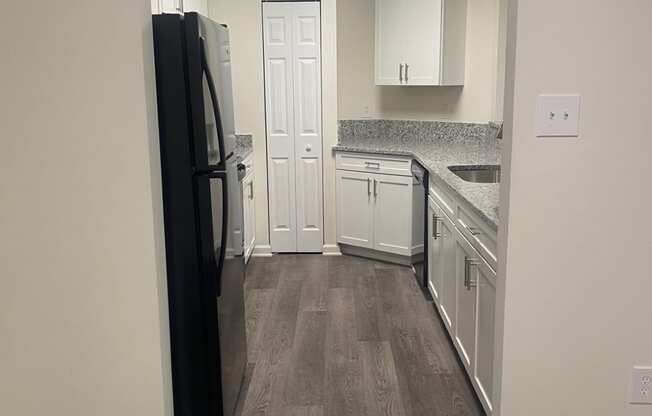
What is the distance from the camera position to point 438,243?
3.93 metres

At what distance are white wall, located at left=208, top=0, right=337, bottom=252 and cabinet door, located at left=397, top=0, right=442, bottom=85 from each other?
58 cm

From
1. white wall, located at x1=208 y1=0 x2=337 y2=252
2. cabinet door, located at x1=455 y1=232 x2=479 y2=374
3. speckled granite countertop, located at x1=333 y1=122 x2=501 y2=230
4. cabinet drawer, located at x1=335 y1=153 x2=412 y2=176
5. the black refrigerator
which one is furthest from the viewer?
white wall, located at x1=208 y1=0 x2=337 y2=252

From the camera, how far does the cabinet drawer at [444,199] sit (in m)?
3.43

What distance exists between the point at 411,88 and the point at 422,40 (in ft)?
1.98

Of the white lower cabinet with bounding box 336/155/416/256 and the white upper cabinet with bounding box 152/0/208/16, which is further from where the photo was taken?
the white lower cabinet with bounding box 336/155/416/256

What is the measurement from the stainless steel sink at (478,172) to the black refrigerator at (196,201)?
6.04 ft

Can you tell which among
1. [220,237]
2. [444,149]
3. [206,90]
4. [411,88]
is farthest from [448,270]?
[411,88]

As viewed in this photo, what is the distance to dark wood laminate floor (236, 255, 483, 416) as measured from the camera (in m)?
3.01

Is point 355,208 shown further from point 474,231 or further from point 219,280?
point 219,280

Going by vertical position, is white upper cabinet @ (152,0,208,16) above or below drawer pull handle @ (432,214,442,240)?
above

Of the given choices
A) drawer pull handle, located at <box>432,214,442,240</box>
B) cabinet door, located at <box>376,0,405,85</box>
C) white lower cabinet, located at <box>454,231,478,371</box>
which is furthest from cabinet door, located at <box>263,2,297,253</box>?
white lower cabinet, located at <box>454,231,478,371</box>

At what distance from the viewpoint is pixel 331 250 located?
18.6 ft

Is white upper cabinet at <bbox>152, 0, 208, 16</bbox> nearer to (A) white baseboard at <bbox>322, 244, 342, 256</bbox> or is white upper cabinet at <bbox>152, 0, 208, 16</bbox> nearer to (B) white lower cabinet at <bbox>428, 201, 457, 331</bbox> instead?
(B) white lower cabinet at <bbox>428, 201, 457, 331</bbox>

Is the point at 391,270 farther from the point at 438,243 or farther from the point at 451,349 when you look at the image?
the point at 451,349
